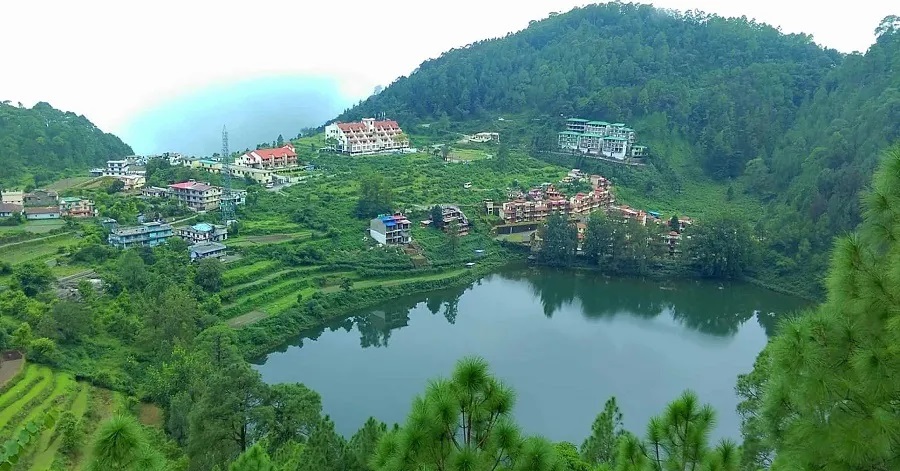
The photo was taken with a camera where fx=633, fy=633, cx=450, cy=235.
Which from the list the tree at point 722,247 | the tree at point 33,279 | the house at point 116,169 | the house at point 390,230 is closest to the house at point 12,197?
the house at point 116,169

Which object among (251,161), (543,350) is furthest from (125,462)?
(251,161)

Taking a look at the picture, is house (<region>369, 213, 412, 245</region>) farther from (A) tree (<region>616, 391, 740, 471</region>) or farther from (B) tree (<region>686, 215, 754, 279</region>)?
(A) tree (<region>616, 391, 740, 471</region>)

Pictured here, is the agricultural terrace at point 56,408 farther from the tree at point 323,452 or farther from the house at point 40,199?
the house at point 40,199

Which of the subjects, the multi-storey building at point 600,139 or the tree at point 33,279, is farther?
the multi-storey building at point 600,139

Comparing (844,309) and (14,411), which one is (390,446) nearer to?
(844,309)

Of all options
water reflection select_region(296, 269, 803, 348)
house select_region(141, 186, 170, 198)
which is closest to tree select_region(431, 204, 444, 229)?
water reflection select_region(296, 269, 803, 348)

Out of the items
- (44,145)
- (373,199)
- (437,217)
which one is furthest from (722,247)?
(44,145)
